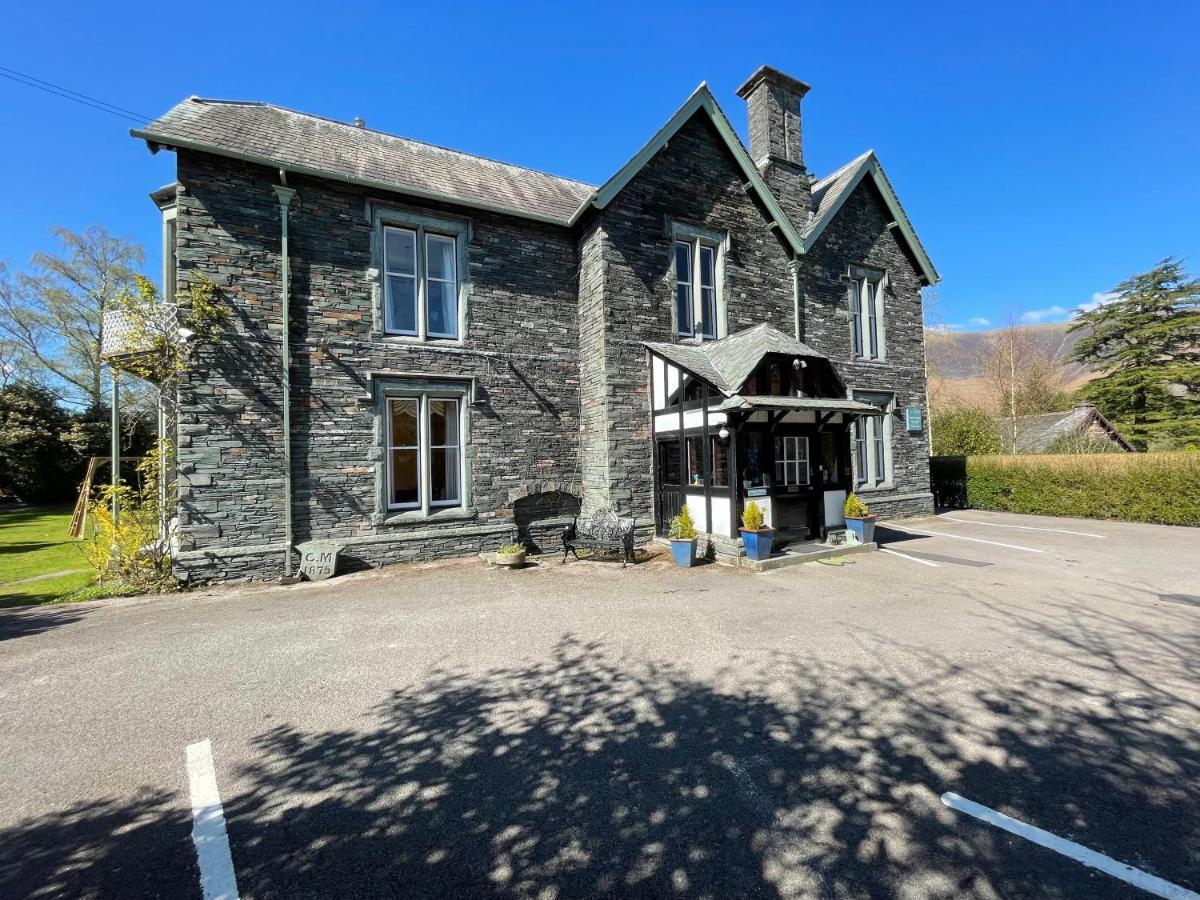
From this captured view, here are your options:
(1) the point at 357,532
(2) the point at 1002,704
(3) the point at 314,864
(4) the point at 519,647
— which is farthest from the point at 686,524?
(3) the point at 314,864

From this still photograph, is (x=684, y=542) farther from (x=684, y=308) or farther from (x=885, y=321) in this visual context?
(x=885, y=321)

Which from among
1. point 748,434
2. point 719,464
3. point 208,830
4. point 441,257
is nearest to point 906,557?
point 748,434

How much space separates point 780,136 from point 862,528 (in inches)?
493

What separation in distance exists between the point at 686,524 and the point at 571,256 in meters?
7.32

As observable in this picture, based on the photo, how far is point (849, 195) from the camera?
51.8 feet

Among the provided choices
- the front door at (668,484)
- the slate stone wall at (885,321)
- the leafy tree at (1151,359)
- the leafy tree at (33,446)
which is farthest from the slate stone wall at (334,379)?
the leafy tree at (1151,359)

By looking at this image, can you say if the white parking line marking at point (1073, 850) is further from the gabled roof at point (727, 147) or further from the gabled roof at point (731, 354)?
the gabled roof at point (727, 147)

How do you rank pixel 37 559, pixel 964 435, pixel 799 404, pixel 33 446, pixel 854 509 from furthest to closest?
pixel 33 446 < pixel 964 435 < pixel 37 559 < pixel 854 509 < pixel 799 404

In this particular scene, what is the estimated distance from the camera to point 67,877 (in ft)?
9.11

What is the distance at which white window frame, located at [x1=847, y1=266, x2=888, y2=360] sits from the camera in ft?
52.7

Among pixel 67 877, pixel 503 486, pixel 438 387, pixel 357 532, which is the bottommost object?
pixel 67 877

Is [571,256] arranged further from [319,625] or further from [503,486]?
[319,625]

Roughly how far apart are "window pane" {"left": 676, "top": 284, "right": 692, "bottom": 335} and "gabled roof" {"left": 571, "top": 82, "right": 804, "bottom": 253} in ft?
9.31

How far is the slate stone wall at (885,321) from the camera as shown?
50.1 feet
